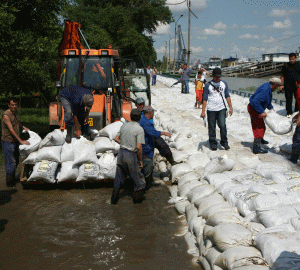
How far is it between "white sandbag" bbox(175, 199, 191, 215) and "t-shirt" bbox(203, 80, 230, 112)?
1924 millimetres

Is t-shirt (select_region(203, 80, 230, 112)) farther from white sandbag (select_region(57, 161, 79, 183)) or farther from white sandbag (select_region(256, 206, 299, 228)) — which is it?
white sandbag (select_region(256, 206, 299, 228))

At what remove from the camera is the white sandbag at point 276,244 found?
259 centimetres

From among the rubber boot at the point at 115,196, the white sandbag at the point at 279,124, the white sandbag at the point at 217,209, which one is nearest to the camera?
the white sandbag at the point at 217,209

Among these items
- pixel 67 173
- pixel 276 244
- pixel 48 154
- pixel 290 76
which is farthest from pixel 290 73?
pixel 276 244

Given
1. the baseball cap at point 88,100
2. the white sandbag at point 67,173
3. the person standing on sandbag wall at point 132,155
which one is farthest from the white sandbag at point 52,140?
the person standing on sandbag wall at point 132,155

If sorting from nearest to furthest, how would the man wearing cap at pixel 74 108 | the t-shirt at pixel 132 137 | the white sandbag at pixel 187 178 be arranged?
the t-shirt at pixel 132 137 < the white sandbag at pixel 187 178 < the man wearing cap at pixel 74 108

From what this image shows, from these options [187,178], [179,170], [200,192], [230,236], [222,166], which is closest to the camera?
[230,236]

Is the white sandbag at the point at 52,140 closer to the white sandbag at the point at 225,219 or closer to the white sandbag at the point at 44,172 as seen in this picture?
the white sandbag at the point at 44,172

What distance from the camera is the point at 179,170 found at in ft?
17.7

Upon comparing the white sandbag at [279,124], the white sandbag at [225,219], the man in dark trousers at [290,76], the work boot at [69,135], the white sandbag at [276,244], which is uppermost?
the man in dark trousers at [290,76]

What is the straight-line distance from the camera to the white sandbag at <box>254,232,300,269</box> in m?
2.59

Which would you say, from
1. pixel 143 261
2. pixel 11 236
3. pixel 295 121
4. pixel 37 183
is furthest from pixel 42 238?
pixel 295 121

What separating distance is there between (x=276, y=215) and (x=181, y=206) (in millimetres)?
1563

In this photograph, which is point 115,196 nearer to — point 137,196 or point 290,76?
point 137,196
